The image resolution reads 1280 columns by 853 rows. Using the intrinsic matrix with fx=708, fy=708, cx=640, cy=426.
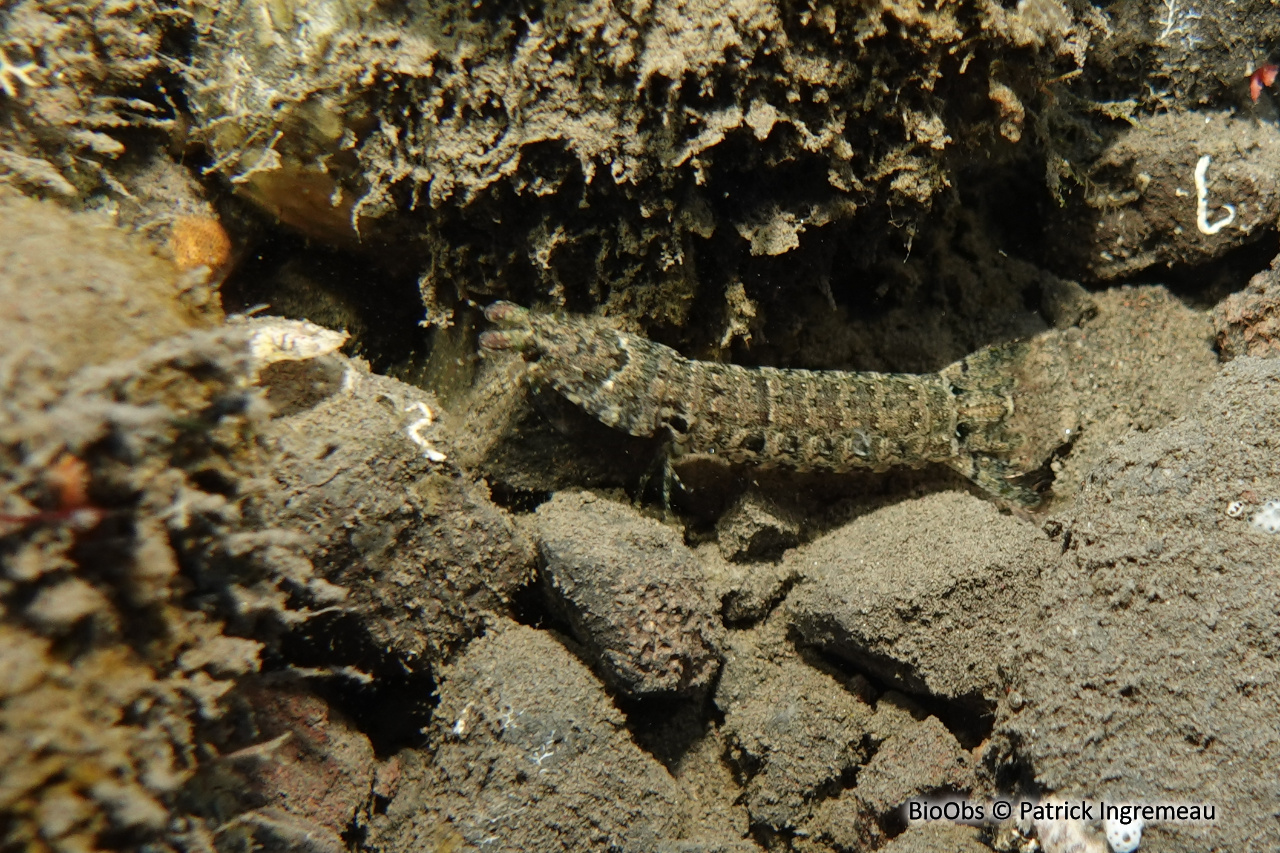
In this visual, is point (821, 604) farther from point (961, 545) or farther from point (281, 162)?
point (281, 162)

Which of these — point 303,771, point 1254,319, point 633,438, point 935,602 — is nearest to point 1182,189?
point 1254,319

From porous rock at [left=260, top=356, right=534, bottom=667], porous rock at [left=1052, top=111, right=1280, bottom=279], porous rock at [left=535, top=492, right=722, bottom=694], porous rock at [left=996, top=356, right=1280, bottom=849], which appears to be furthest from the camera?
porous rock at [left=1052, top=111, right=1280, bottom=279]

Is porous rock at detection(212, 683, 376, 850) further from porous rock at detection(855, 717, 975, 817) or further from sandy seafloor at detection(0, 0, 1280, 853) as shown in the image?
porous rock at detection(855, 717, 975, 817)

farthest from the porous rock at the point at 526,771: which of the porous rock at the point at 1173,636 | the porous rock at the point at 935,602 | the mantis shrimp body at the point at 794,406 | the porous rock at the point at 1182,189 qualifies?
the porous rock at the point at 1182,189

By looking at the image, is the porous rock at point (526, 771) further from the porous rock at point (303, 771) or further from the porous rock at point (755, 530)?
the porous rock at point (755, 530)

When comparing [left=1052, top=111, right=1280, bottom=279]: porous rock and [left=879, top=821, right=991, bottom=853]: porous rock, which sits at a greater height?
[left=1052, top=111, right=1280, bottom=279]: porous rock

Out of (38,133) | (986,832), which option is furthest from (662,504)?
(38,133)

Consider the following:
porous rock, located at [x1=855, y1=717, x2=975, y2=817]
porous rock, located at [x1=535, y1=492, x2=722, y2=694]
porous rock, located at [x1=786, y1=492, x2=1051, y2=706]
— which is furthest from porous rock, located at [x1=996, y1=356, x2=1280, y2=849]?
porous rock, located at [x1=535, y1=492, x2=722, y2=694]
